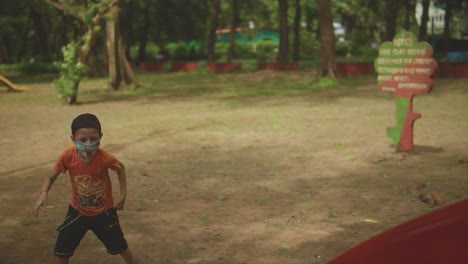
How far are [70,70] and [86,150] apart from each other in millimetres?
14091

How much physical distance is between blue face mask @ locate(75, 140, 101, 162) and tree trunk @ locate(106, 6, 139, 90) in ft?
56.9

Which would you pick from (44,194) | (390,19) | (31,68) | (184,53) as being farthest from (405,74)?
(184,53)

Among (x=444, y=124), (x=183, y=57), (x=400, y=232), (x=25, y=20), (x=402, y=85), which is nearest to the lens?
(x=400, y=232)

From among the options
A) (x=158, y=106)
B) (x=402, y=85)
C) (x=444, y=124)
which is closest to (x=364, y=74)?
(x=158, y=106)

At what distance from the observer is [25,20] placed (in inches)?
1662

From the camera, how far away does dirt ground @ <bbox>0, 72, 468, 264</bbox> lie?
4926mm

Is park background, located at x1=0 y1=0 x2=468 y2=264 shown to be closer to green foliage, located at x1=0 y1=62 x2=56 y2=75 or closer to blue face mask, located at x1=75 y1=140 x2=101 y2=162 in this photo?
blue face mask, located at x1=75 y1=140 x2=101 y2=162

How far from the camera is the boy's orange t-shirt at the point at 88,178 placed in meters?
3.64

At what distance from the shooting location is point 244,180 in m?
7.39

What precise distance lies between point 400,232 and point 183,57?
52673 millimetres

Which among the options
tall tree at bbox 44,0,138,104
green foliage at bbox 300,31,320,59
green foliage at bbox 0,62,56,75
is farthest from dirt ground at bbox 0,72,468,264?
green foliage at bbox 300,31,320,59

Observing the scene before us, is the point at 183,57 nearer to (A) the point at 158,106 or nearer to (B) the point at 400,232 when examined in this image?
(A) the point at 158,106

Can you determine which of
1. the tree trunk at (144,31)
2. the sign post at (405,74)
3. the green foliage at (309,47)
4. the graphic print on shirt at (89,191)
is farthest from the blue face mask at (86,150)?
the green foliage at (309,47)

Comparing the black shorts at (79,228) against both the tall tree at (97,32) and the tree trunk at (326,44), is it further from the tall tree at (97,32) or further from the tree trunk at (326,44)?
the tree trunk at (326,44)
